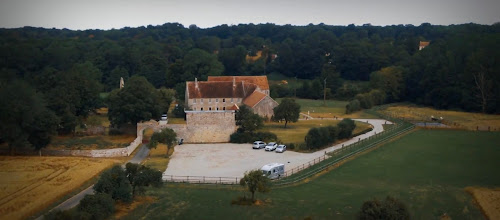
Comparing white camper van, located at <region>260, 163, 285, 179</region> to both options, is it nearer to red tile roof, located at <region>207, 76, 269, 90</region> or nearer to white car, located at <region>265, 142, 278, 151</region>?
white car, located at <region>265, 142, 278, 151</region>

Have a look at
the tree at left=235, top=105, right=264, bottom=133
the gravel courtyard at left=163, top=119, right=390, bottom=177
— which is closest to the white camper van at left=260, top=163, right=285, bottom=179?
the gravel courtyard at left=163, top=119, right=390, bottom=177

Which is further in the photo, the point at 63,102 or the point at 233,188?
the point at 63,102

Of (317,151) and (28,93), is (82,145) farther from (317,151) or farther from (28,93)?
(317,151)

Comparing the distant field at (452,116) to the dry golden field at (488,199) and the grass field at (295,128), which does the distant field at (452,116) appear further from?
the dry golden field at (488,199)

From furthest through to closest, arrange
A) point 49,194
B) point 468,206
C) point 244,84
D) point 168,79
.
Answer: point 168,79 → point 244,84 → point 49,194 → point 468,206

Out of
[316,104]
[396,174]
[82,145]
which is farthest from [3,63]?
[396,174]

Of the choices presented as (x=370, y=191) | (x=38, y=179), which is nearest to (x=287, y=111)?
(x=370, y=191)

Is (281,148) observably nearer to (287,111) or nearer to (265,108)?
(287,111)
